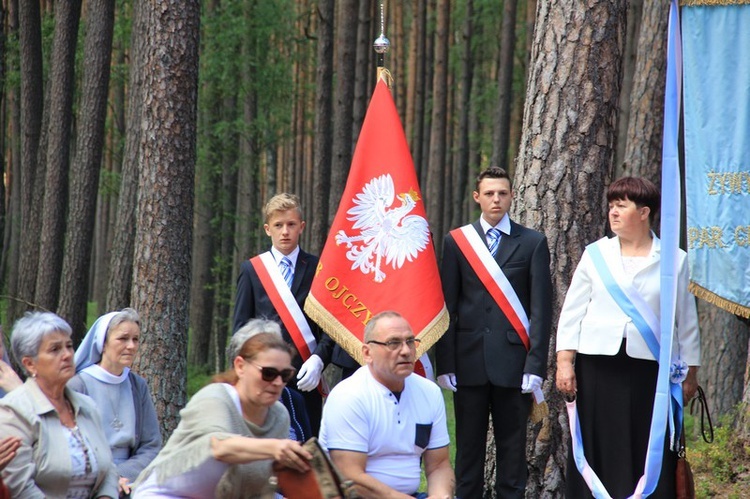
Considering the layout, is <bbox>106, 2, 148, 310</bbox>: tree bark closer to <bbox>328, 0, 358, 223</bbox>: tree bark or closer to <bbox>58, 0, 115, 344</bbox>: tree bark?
<bbox>58, 0, 115, 344</bbox>: tree bark

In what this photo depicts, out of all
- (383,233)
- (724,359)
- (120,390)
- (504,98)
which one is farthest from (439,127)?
(120,390)

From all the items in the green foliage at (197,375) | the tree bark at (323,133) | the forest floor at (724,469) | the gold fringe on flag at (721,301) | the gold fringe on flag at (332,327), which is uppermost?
the tree bark at (323,133)

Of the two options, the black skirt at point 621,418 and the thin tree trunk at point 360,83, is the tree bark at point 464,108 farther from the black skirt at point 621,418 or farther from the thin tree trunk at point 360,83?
the black skirt at point 621,418

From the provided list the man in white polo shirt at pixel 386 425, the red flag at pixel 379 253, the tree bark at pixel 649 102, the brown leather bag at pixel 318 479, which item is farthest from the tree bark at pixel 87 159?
the brown leather bag at pixel 318 479

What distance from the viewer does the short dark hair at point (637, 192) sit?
214 inches

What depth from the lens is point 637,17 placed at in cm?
1611

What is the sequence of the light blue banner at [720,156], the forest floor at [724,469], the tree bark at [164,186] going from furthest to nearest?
the tree bark at [164,186]
the forest floor at [724,469]
the light blue banner at [720,156]

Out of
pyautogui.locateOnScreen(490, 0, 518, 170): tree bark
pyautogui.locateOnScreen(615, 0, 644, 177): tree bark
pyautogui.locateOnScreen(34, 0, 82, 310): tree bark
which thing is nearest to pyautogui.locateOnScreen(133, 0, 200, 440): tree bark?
pyautogui.locateOnScreen(34, 0, 82, 310): tree bark

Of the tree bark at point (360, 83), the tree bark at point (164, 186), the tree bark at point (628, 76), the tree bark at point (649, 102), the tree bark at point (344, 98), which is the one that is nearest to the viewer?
the tree bark at point (164, 186)

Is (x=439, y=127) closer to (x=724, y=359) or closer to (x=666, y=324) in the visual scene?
(x=724, y=359)

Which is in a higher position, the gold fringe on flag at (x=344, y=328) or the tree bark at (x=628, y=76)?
the tree bark at (x=628, y=76)

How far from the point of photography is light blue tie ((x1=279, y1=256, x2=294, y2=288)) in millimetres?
6141

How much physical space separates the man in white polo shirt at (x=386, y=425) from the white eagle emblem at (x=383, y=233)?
1631 millimetres

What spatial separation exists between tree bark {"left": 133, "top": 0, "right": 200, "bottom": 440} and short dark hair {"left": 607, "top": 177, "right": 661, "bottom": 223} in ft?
12.7
